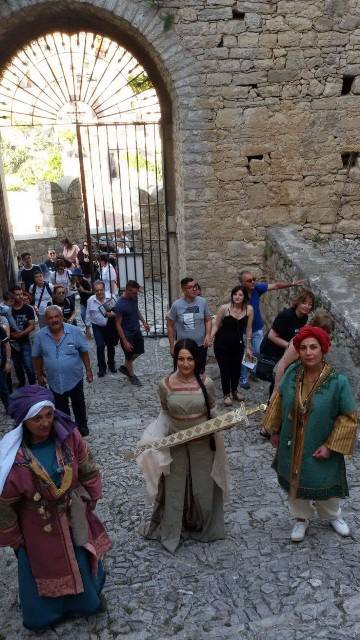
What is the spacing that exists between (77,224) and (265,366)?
10.5 metres

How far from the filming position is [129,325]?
6.31 meters

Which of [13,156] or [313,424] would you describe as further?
[13,156]

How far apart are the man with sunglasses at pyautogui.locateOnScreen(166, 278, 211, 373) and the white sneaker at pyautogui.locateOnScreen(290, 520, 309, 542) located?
7.72ft

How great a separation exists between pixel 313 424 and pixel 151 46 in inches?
203

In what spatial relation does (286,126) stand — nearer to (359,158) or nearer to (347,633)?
(359,158)

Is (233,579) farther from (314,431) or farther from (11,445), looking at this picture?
(11,445)

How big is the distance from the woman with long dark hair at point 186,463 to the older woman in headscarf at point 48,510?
23.9 inches

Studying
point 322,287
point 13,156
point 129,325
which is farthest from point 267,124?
point 13,156

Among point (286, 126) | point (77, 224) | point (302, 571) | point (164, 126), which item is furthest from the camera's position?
point (77, 224)

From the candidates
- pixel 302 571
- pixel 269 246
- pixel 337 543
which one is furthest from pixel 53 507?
pixel 269 246

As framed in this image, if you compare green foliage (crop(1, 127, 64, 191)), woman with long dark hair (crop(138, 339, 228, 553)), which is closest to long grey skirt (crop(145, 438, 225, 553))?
woman with long dark hair (crop(138, 339, 228, 553))

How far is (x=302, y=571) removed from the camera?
3.06 metres

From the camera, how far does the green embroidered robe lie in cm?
294

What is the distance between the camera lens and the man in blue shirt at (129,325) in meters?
6.16
